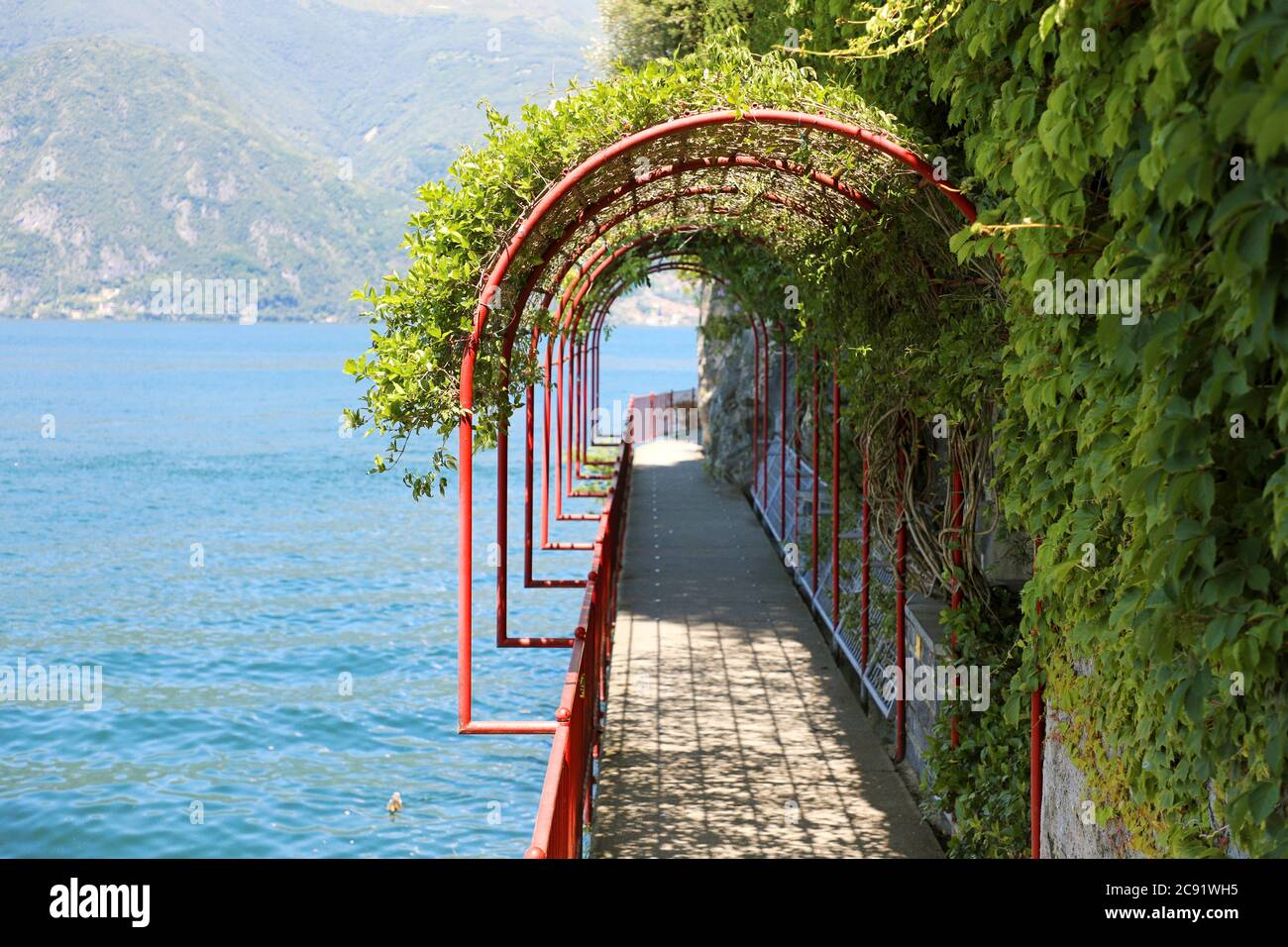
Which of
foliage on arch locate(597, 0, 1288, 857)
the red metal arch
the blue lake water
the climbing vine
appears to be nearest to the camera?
foliage on arch locate(597, 0, 1288, 857)

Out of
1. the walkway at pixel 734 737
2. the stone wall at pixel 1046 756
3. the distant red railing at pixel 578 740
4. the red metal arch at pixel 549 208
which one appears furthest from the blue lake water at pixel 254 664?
the red metal arch at pixel 549 208

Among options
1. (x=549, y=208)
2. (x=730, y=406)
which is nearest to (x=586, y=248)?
(x=549, y=208)

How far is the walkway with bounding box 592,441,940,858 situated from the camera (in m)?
6.20

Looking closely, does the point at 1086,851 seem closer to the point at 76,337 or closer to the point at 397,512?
the point at 397,512

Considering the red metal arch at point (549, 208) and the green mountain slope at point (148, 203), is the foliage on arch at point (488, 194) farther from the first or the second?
the green mountain slope at point (148, 203)

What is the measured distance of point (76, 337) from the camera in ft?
458

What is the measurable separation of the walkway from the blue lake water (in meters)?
1.17

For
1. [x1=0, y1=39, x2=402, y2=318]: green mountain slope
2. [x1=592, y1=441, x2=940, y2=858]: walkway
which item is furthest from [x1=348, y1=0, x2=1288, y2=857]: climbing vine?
[x1=0, y1=39, x2=402, y2=318]: green mountain slope

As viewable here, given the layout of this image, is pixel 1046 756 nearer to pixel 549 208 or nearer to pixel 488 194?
pixel 549 208

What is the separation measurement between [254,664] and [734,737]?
440 inches

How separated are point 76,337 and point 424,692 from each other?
13790cm

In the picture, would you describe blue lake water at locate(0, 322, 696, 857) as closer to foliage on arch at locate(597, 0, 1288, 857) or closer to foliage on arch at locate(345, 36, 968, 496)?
foliage on arch at locate(345, 36, 968, 496)

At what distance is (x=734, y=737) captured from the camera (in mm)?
7820

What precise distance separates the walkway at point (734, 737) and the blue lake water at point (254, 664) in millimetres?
1169
